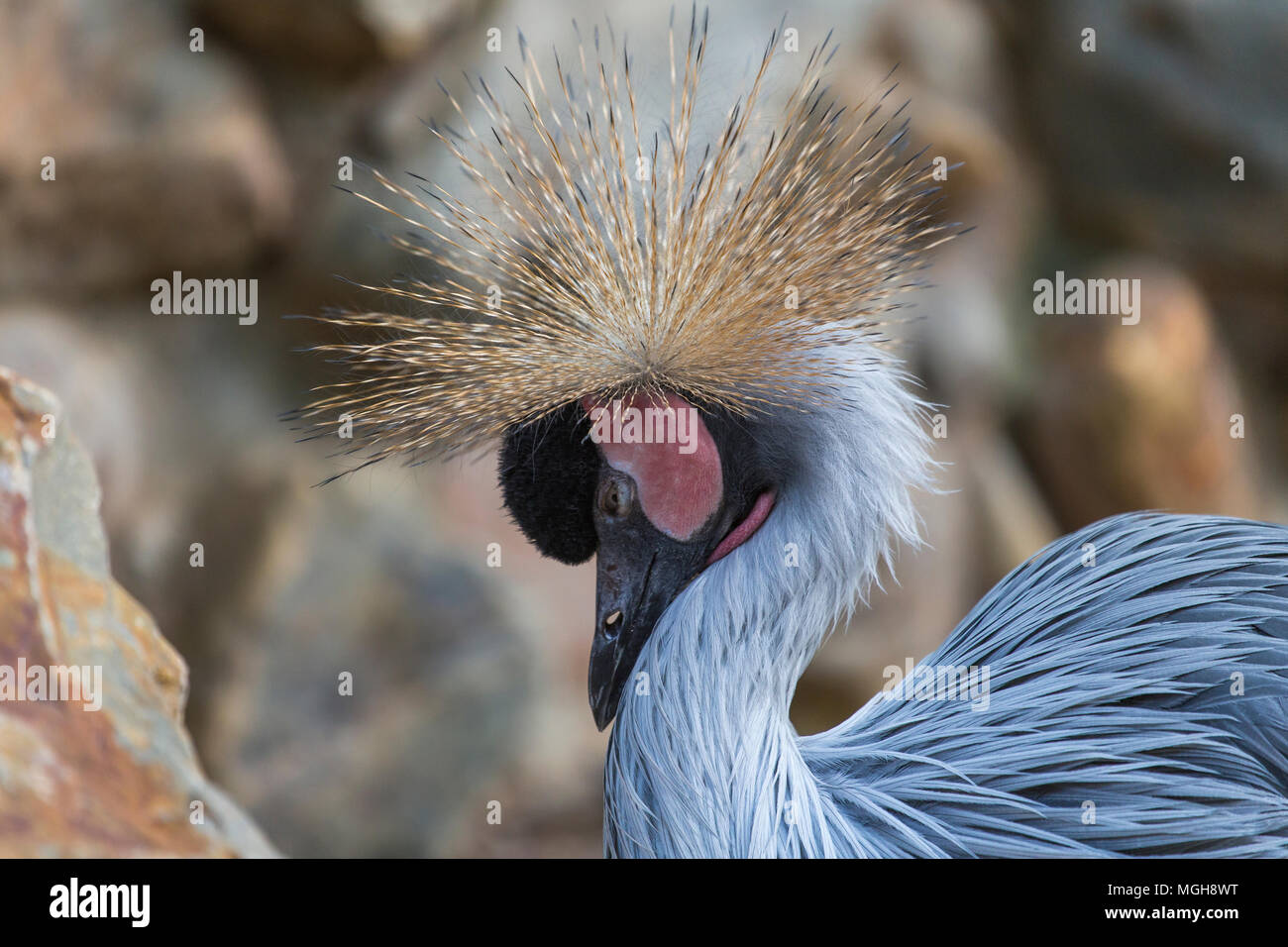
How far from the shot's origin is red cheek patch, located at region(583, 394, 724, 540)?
113 cm

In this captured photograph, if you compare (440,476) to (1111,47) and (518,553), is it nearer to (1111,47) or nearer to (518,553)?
(518,553)

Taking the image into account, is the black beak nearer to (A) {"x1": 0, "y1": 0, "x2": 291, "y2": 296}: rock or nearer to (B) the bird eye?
(B) the bird eye

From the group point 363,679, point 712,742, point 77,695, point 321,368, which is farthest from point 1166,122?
point 77,695

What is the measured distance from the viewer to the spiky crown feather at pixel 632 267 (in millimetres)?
1117

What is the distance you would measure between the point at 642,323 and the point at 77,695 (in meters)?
0.60

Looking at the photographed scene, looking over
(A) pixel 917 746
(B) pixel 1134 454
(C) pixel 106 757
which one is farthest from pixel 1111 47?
(C) pixel 106 757

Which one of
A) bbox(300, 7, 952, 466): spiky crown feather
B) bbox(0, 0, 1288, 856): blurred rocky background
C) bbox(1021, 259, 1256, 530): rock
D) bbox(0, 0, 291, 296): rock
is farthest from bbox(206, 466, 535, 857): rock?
bbox(1021, 259, 1256, 530): rock

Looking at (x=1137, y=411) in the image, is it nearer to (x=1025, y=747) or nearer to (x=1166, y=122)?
(x=1166, y=122)

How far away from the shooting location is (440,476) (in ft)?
9.66

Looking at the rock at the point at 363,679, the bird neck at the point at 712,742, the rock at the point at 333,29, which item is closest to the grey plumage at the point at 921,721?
the bird neck at the point at 712,742

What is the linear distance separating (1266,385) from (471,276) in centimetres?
368

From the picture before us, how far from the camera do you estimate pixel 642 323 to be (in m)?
1.13

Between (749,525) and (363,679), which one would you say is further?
(363,679)

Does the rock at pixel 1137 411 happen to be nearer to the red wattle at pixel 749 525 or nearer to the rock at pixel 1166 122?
the rock at pixel 1166 122
